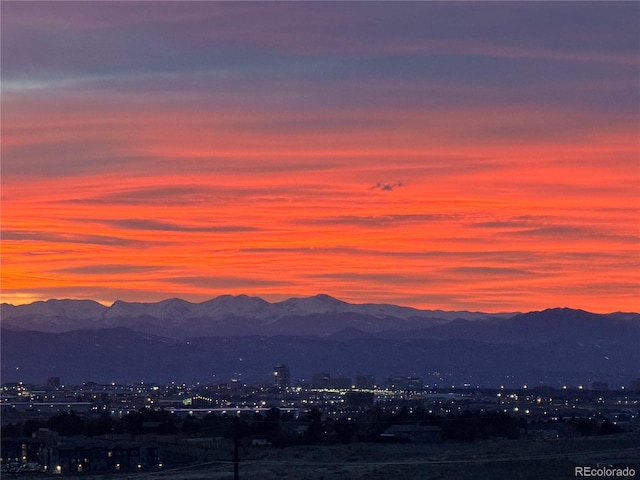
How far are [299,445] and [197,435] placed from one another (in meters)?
13.2

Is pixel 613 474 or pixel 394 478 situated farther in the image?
pixel 394 478

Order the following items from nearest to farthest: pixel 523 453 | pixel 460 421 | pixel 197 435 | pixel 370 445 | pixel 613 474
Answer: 1. pixel 613 474
2. pixel 523 453
3. pixel 370 445
4. pixel 197 435
5. pixel 460 421

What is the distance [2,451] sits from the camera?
333ft

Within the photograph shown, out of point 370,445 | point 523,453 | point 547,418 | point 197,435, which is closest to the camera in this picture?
point 523,453

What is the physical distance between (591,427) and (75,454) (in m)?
44.9

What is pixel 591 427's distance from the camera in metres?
124

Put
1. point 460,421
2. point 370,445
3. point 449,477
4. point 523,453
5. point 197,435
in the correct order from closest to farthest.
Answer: point 449,477, point 523,453, point 370,445, point 197,435, point 460,421

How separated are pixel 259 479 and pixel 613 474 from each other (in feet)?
68.4

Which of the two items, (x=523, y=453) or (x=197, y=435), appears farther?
(x=197, y=435)

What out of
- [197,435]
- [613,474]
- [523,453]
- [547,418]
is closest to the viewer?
[613,474]

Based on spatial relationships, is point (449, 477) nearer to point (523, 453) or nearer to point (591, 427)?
point (523, 453)

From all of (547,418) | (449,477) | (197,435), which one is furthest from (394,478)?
(547,418)

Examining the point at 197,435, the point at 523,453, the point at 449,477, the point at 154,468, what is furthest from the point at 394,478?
the point at 197,435

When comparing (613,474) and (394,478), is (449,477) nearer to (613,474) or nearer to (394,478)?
(394,478)
